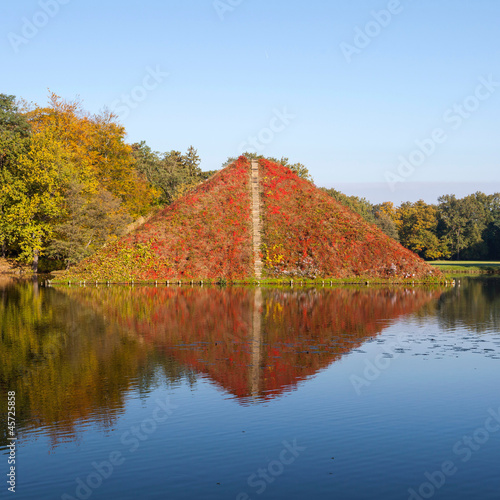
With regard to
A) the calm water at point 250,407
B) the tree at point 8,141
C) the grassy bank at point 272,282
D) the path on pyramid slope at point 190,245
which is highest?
the tree at point 8,141

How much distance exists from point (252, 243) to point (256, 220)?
4.45 metres

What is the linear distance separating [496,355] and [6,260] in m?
71.3

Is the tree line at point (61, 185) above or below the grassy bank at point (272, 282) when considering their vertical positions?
above

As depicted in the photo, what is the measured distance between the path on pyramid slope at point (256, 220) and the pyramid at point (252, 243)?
0.40ft

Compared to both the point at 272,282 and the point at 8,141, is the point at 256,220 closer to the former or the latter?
the point at 272,282

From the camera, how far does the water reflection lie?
17984mm

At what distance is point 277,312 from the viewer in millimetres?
38281

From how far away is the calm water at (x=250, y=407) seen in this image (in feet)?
39.4

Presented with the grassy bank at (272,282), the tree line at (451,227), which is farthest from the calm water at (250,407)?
the tree line at (451,227)

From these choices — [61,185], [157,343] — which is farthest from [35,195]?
[157,343]

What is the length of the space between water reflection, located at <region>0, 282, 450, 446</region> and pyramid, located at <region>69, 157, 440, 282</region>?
1605 cm

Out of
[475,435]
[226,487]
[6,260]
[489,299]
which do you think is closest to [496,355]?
[475,435]

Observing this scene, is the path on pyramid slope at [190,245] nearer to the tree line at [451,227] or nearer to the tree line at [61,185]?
the tree line at [61,185]

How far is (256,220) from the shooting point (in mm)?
73312
